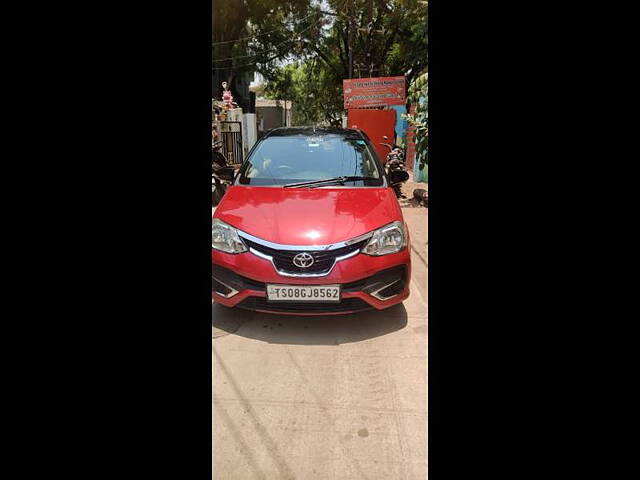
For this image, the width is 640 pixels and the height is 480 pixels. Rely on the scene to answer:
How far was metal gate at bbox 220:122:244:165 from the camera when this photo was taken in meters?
12.0

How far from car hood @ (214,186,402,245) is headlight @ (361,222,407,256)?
0.05m

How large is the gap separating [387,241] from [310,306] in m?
0.64

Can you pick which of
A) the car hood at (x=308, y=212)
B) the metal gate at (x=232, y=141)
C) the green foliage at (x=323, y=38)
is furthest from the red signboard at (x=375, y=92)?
the car hood at (x=308, y=212)

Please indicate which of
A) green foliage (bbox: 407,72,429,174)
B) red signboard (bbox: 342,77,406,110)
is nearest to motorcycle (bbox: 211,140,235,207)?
green foliage (bbox: 407,72,429,174)

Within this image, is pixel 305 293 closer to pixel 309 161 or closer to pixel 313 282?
pixel 313 282

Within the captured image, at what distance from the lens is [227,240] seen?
287cm

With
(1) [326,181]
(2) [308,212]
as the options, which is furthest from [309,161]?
(2) [308,212]

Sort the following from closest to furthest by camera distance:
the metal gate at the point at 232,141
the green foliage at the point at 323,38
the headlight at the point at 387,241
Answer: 1. the headlight at the point at 387,241
2. the metal gate at the point at 232,141
3. the green foliage at the point at 323,38

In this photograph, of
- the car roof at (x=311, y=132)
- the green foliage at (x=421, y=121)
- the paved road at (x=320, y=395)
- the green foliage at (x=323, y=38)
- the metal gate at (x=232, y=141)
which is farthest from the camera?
the green foliage at (x=323, y=38)

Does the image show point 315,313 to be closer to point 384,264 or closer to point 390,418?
point 384,264

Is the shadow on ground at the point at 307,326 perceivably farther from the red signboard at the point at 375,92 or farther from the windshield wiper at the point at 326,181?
the red signboard at the point at 375,92

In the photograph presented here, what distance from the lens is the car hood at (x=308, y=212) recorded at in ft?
9.13

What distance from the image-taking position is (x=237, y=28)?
18.2 m

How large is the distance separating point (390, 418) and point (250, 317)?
138 centimetres
